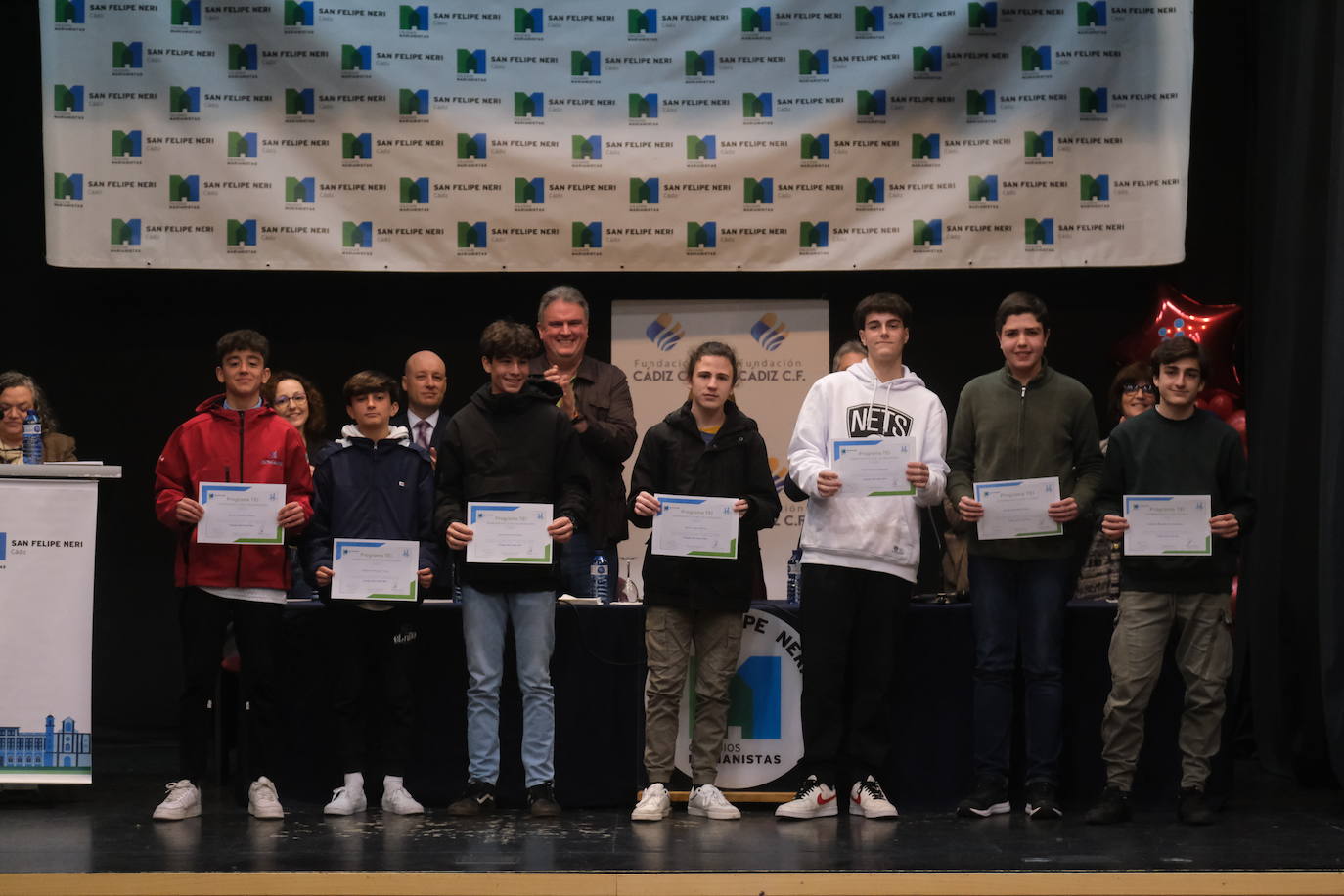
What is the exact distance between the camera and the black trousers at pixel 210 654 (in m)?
5.07

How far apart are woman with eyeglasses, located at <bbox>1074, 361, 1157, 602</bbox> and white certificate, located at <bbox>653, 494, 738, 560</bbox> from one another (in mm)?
1605

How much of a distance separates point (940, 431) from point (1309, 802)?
6.73 feet

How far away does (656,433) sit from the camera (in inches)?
206

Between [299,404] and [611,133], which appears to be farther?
[611,133]

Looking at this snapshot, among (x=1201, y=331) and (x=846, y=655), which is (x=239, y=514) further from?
(x=1201, y=331)

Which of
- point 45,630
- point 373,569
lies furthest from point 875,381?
point 45,630

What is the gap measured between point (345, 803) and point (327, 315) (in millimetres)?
3135

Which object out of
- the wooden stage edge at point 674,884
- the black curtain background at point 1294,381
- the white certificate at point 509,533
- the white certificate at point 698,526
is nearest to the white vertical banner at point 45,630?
the wooden stage edge at point 674,884

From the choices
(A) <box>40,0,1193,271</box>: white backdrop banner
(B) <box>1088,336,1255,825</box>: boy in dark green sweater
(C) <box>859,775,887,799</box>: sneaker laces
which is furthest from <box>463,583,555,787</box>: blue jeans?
(A) <box>40,0,1193,271</box>: white backdrop banner

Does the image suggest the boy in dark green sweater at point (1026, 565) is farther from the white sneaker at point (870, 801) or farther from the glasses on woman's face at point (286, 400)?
the glasses on woman's face at point (286, 400)

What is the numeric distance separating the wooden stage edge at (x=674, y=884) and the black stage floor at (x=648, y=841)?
0.30 ft

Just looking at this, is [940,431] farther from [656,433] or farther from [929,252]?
[929,252]

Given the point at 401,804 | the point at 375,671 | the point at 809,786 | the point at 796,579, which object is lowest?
the point at 401,804

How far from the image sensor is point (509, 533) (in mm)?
5020
